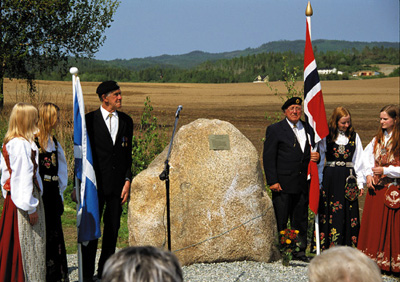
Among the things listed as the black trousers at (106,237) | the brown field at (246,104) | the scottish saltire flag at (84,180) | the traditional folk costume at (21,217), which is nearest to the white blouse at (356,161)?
the black trousers at (106,237)

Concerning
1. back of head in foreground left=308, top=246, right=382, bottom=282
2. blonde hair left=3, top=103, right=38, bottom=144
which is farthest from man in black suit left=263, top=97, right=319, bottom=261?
back of head in foreground left=308, top=246, right=382, bottom=282

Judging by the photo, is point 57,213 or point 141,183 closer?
point 57,213

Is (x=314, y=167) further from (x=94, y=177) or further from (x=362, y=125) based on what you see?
(x=362, y=125)

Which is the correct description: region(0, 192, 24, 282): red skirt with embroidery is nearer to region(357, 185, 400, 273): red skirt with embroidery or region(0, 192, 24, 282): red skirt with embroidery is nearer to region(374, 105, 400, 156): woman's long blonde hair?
region(357, 185, 400, 273): red skirt with embroidery

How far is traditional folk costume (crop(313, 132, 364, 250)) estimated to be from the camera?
6520mm

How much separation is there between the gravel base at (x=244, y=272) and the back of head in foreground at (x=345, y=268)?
3.67m

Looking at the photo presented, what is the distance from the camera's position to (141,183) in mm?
6223

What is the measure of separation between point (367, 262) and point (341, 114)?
447 centimetres

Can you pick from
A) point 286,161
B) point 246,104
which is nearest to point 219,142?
point 286,161

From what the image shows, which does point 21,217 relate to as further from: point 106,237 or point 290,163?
point 290,163

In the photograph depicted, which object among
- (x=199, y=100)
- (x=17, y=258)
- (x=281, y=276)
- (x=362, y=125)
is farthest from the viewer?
(x=199, y=100)

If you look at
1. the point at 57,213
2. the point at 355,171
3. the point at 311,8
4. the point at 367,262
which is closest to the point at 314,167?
the point at 355,171

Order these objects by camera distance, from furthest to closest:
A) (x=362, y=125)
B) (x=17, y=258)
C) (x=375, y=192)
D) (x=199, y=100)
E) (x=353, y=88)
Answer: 1. (x=353, y=88)
2. (x=199, y=100)
3. (x=362, y=125)
4. (x=375, y=192)
5. (x=17, y=258)

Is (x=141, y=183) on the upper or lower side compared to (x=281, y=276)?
upper
